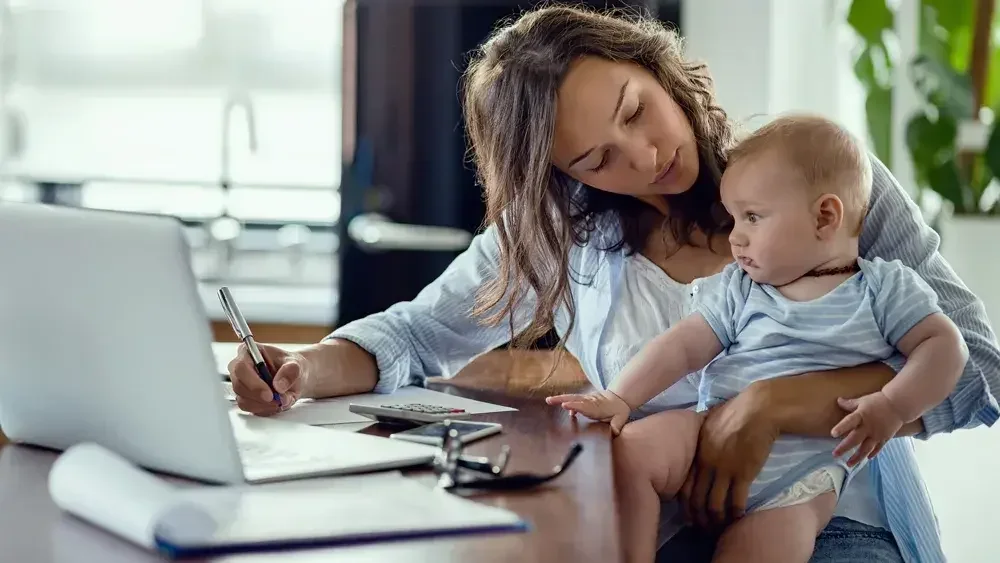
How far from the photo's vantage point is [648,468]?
4.05 ft

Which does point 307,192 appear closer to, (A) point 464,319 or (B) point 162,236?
(A) point 464,319

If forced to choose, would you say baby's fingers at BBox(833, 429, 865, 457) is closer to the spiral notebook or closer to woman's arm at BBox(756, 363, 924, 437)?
woman's arm at BBox(756, 363, 924, 437)

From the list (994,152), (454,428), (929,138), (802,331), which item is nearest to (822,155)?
(802,331)

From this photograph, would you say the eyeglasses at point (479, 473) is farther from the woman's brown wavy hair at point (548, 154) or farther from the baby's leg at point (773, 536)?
the woman's brown wavy hair at point (548, 154)

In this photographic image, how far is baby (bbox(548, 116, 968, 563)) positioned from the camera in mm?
1279

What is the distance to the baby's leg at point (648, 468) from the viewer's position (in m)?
1.15

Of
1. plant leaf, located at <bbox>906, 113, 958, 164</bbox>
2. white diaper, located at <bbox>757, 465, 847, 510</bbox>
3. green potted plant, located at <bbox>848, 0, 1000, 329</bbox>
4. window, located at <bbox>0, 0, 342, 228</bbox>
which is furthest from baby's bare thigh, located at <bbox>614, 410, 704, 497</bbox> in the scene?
window, located at <bbox>0, 0, 342, 228</bbox>

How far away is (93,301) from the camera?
0.94 metres

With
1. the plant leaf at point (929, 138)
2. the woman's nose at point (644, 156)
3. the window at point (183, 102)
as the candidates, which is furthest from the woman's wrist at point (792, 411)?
the window at point (183, 102)

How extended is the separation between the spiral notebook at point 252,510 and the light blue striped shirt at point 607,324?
0.64m

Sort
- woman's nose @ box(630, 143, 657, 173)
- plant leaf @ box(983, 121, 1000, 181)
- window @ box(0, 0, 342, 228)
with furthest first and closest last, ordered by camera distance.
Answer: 1. window @ box(0, 0, 342, 228)
2. plant leaf @ box(983, 121, 1000, 181)
3. woman's nose @ box(630, 143, 657, 173)

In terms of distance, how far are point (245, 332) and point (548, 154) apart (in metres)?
0.50

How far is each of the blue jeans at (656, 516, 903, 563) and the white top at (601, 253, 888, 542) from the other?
0.10 m

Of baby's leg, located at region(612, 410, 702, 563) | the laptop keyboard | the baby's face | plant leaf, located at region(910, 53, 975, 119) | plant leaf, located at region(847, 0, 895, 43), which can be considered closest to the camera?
the laptop keyboard
